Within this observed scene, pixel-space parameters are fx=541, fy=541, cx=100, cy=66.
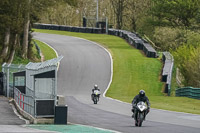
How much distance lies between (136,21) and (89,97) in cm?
5795

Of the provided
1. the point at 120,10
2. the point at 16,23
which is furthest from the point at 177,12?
the point at 16,23

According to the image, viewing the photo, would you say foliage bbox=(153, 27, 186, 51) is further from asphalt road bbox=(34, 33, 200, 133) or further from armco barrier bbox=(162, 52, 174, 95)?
armco barrier bbox=(162, 52, 174, 95)

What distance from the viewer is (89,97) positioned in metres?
37.1

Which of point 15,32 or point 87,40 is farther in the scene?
point 87,40

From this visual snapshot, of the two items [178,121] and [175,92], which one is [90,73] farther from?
[178,121]

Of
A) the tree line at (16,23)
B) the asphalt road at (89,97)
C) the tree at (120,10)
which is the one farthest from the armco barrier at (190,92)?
the tree at (120,10)

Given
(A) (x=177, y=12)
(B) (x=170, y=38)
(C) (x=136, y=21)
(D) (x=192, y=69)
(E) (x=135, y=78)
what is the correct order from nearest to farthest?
(D) (x=192, y=69), (E) (x=135, y=78), (B) (x=170, y=38), (A) (x=177, y=12), (C) (x=136, y=21)

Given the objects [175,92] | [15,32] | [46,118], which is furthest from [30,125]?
[15,32]

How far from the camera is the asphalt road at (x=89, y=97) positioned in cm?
2023

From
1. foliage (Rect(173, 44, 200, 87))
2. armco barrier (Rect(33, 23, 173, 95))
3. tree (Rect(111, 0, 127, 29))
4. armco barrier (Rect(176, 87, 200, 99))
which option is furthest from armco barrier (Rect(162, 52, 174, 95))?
tree (Rect(111, 0, 127, 29))

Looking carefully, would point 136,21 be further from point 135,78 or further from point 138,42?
point 135,78

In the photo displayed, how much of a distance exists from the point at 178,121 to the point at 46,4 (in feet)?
102

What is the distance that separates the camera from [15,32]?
47.3 meters

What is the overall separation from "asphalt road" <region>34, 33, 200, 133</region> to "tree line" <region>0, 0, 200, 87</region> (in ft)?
16.5
